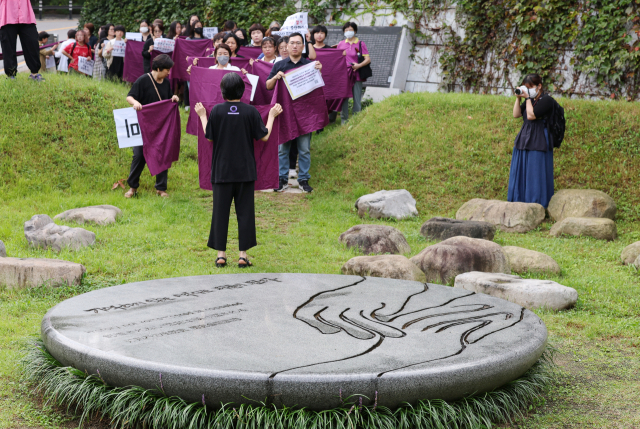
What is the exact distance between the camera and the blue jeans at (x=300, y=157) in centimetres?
1009

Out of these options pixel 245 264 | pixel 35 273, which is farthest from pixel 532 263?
pixel 35 273

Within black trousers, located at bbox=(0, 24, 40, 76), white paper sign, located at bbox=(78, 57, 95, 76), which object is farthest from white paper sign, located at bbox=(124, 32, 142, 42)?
black trousers, located at bbox=(0, 24, 40, 76)

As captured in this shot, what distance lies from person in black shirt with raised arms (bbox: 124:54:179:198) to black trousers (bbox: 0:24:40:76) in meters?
2.15

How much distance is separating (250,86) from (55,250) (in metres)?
3.87

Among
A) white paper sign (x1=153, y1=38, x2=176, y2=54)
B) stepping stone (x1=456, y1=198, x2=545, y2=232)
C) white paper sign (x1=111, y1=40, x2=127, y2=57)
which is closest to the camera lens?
stepping stone (x1=456, y1=198, x2=545, y2=232)

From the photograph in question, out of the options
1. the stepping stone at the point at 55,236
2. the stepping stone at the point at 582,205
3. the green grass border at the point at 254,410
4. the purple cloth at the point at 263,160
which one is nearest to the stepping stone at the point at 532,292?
the green grass border at the point at 254,410

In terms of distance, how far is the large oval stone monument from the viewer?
3.07m

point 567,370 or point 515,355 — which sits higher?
point 515,355

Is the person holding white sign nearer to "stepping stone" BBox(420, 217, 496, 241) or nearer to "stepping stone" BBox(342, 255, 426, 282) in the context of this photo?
"stepping stone" BBox(420, 217, 496, 241)

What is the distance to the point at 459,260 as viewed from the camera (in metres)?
5.87

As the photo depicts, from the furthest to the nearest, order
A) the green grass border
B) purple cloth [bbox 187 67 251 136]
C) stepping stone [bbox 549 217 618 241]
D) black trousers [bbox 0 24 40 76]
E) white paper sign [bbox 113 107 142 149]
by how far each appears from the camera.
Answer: black trousers [bbox 0 24 40 76]
purple cloth [bbox 187 67 251 136]
white paper sign [bbox 113 107 142 149]
stepping stone [bbox 549 217 618 241]
the green grass border

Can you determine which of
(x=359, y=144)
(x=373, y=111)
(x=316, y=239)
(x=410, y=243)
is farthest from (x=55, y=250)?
(x=373, y=111)

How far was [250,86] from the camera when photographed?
915 cm

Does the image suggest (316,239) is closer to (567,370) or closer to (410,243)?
(410,243)
